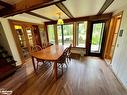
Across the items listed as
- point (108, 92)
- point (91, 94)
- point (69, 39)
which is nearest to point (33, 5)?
point (91, 94)

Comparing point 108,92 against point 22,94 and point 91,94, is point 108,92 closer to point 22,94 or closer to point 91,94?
point 91,94

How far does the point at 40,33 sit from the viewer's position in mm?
4863

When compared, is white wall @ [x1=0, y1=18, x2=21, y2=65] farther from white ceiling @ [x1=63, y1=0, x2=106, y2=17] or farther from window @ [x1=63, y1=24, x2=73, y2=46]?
window @ [x1=63, y1=24, x2=73, y2=46]

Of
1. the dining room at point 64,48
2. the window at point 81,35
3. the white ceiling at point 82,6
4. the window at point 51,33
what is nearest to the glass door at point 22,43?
the dining room at point 64,48

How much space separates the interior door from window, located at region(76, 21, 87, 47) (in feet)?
1.52

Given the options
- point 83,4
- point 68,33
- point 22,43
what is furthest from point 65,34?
point 83,4

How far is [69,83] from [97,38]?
296 cm

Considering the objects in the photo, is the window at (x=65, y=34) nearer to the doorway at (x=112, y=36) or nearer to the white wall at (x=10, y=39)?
the doorway at (x=112, y=36)

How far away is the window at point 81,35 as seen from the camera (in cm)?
424

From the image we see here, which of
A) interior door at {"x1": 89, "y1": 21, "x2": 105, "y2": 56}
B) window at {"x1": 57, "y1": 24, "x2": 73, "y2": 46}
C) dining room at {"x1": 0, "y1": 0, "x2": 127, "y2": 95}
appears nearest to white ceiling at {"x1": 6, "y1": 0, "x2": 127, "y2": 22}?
dining room at {"x1": 0, "y1": 0, "x2": 127, "y2": 95}

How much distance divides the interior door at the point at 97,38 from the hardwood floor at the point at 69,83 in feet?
5.00

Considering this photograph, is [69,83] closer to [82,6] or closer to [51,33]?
[82,6]

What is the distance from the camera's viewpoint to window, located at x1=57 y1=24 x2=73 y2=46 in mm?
4709

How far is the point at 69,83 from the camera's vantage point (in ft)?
7.30
